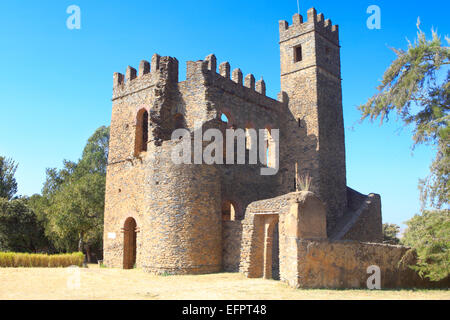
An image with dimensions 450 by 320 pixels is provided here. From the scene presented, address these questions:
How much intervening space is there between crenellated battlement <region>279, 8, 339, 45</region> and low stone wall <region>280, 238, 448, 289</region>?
41.5 ft

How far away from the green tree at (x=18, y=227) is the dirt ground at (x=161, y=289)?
15722 millimetres

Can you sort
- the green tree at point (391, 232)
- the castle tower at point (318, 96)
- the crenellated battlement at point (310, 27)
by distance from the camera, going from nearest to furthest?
the castle tower at point (318, 96)
the crenellated battlement at point (310, 27)
the green tree at point (391, 232)

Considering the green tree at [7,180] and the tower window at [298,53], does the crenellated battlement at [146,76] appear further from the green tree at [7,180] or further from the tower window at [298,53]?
the green tree at [7,180]

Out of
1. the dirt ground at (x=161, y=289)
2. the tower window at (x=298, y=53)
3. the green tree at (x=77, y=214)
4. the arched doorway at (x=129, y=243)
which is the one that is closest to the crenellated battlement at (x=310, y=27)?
the tower window at (x=298, y=53)

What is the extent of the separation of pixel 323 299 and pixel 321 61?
48.0 feet

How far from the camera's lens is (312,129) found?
2006cm

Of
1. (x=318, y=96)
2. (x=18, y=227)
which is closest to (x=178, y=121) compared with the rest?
(x=318, y=96)

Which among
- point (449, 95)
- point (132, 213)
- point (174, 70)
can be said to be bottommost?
point (132, 213)

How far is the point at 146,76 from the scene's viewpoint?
62.0 feet

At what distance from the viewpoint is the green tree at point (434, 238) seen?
10000 mm

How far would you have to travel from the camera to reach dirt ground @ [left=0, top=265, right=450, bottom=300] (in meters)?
9.30

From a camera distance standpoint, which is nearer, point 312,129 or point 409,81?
point 409,81
